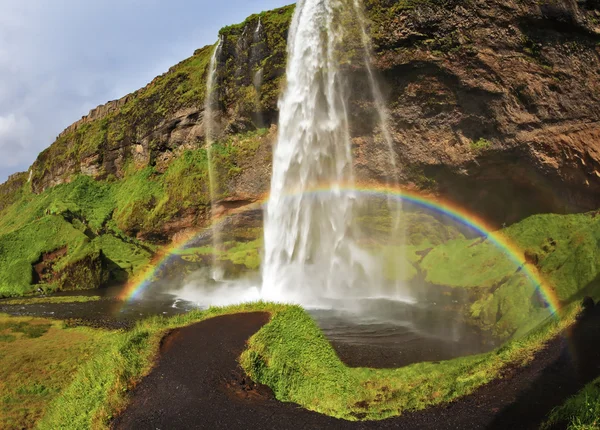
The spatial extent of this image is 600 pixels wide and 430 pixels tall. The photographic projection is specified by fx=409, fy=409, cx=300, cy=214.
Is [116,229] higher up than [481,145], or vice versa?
[481,145]

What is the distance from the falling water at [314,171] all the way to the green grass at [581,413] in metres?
19.2

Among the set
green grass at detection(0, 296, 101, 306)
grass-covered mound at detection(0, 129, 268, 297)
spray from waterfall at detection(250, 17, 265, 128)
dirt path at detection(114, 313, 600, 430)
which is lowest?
dirt path at detection(114, 313, 600, 430)

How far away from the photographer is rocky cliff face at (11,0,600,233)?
19922 mm

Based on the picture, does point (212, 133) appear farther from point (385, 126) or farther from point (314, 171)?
point (385, 126)

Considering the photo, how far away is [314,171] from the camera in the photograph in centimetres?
2703

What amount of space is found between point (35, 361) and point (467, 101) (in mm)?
23123

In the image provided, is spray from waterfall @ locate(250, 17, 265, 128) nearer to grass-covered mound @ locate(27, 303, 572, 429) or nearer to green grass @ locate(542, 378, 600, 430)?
grass-covered mound @ locate(27, 303, 572, 429)

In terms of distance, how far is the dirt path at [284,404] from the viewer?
279 inches

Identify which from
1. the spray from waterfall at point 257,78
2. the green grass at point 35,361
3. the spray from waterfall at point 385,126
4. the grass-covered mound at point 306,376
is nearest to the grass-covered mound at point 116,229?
the spray from waterfall at point 257,78

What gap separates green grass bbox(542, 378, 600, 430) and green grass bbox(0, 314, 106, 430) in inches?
386

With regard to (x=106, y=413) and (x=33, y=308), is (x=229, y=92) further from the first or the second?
(x=106, y=413)

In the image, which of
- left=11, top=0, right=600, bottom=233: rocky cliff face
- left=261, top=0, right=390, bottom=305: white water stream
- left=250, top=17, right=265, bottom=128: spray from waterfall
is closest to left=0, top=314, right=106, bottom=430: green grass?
left=261, top=0, right=390, bottom=305: white water stream

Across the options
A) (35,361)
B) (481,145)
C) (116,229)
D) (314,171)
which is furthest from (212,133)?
(35,361)

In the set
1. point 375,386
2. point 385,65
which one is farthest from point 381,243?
point 375,386
